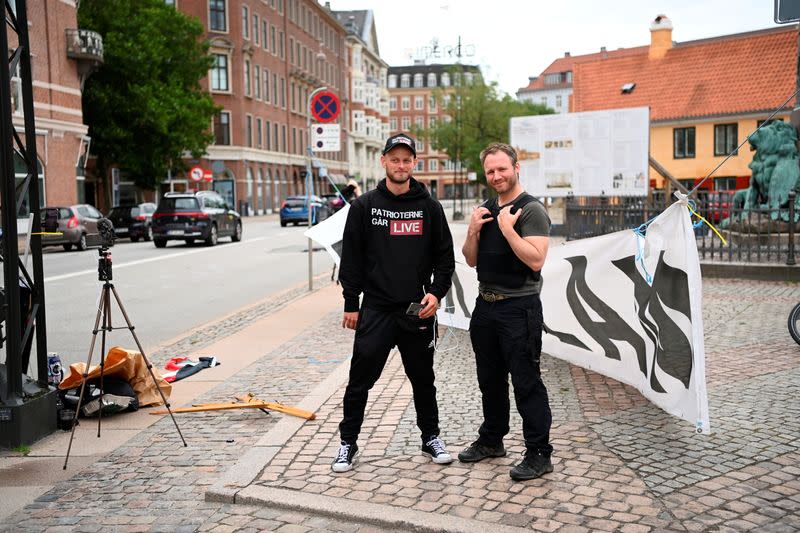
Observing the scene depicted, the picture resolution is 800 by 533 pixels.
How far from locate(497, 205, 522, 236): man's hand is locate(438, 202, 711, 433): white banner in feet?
4.55

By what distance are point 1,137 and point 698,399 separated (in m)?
4.61

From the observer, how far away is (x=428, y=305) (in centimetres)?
487

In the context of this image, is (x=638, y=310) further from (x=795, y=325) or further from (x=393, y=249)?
(x=795, y=325)

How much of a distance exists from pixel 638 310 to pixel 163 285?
1209 centimetres

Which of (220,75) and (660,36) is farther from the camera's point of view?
(220,75)

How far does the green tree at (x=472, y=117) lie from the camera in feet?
150

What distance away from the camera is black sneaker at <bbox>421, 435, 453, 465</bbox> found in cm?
500

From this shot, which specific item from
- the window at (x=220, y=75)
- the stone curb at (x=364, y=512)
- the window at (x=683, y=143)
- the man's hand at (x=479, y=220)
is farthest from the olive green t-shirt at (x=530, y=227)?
the window at (x=220, y=75)

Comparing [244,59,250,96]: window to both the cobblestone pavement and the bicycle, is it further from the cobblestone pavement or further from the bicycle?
the cobblestone pavement

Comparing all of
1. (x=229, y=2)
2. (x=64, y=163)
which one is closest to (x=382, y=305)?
(x=64, y=163)

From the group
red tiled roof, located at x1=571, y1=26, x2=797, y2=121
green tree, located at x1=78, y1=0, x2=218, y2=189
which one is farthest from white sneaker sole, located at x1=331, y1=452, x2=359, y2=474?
red tiled roof, located at x1=571, y1=26, x2=797, y2=121

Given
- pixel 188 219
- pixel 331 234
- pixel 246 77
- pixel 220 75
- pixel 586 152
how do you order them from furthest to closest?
1. pixel 246 77
2. pixel 220 75
3. pixel 188 219
4. pixel 586 152
5. pixel 331 234

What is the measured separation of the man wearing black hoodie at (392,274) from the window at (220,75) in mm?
58486

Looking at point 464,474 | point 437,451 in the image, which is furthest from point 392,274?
point 464,474
